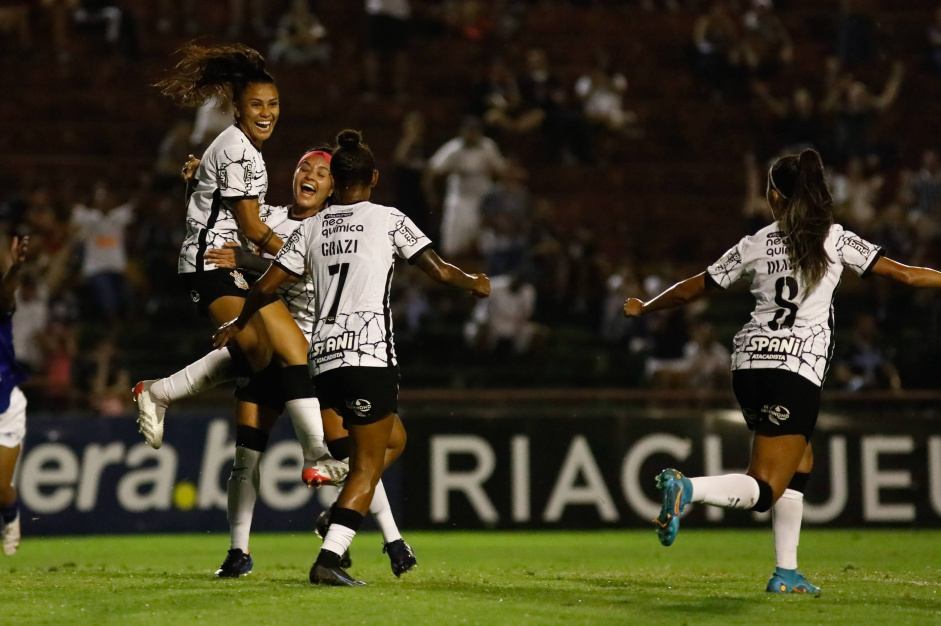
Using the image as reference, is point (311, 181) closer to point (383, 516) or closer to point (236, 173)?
point (236, 173)

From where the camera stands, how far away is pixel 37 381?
1258 centimetres

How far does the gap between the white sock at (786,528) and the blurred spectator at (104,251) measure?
10783 millimetres

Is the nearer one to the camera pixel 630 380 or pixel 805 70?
pixel 630 380

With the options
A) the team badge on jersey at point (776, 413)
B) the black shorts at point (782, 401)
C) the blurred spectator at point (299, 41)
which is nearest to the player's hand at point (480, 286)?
the black shorts at point (782, 401)

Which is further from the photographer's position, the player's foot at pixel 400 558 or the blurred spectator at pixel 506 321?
the blurred spectator at pixel 506 321

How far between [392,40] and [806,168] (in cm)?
1343

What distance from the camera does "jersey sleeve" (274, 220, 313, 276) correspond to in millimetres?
6859

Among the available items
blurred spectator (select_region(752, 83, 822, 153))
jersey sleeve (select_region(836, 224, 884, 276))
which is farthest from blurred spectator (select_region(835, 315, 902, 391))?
jersey sleeve (select_region(836, 224, 884, 276))

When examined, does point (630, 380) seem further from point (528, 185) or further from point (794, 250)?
point (794, 250)

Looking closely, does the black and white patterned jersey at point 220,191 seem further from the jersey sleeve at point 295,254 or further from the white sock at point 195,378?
the jersey sleeve at point 295,254

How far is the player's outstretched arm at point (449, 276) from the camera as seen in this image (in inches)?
268

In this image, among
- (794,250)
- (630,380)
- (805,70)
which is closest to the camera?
(794,250)

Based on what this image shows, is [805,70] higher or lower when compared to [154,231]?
higher

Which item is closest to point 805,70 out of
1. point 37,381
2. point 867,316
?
point 867,316
